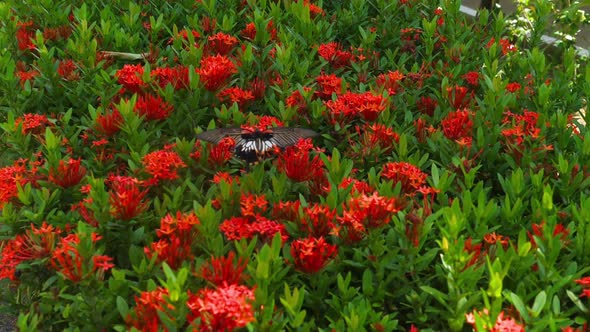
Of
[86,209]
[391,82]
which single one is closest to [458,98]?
[391,82]

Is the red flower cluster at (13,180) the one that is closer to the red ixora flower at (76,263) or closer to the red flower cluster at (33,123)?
the red flower cluster at (33,123)

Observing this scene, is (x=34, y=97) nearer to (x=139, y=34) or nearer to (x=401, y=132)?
(x=139, y=34)

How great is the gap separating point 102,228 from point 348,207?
2.52 ft

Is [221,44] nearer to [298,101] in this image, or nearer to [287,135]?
[298,101]

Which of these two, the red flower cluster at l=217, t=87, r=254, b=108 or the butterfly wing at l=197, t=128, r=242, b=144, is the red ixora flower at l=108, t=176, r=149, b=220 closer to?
the butterfly wing at l=197, t=128, r=242, b=144

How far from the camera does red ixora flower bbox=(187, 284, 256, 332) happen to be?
1.76m

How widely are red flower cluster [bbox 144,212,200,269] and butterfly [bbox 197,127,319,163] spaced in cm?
35

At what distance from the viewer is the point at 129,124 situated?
112 inches

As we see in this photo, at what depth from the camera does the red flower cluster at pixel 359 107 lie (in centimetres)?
298

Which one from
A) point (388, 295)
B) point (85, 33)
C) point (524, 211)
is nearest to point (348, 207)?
point (388, 295)

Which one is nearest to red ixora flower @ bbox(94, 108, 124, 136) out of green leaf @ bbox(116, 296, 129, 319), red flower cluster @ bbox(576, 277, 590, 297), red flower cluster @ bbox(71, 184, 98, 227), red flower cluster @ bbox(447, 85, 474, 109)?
red flower cluster @ bbox(71, 184, 98, 227)

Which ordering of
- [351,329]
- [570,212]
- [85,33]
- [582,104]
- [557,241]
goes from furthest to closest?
[85,33]
[582,104]
[570,212]
[557,241]
[351,329]

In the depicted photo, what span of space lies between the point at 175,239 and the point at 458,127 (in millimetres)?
1294

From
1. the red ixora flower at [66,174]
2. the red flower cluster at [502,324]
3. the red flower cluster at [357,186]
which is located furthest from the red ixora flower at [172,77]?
the red flower cluster at [502,324]
